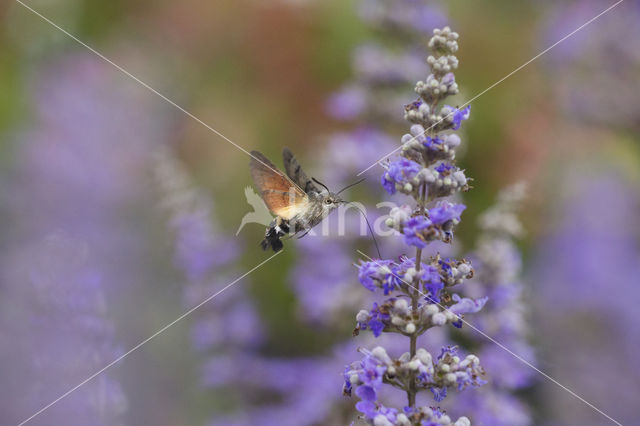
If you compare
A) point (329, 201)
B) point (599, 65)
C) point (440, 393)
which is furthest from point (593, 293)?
point (440, 393)

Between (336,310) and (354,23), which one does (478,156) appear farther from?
(336,310)

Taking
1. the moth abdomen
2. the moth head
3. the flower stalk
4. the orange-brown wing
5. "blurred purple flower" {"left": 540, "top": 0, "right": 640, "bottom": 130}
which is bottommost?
the flower stalk

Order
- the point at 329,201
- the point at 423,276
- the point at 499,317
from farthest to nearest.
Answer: the point at 499,317, the point at 329,201, the point at 423,276

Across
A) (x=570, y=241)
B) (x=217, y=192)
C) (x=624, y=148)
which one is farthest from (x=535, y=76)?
(x=217, y=192)

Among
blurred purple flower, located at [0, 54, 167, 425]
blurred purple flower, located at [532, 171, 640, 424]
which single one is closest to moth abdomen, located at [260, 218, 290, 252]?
blurred purple flower, located at [0, 54, 167, 425]

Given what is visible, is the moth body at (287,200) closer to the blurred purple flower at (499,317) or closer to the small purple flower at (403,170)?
the blurred purple flower at (499,317)

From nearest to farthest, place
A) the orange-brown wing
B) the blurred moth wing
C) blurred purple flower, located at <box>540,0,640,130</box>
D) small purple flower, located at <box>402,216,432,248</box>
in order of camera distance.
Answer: small purple flower, located at <box>402,216,432,248</box> < the orange-brown wing < the blurred moth wing < blurred purple flower, located at <box>540,0,640,130</box>

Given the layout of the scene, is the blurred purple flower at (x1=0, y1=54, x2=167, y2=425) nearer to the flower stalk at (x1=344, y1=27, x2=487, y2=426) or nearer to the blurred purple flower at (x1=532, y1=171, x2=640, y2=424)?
the flower stalk at (x1=344, y1=27, x2=487, y2=426)

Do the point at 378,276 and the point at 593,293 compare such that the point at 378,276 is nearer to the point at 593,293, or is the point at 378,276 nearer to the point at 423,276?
the point at 423,276

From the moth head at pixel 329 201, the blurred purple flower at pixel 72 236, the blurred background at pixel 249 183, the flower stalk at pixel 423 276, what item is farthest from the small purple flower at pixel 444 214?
the blurred purple flower at pixel 72 236
